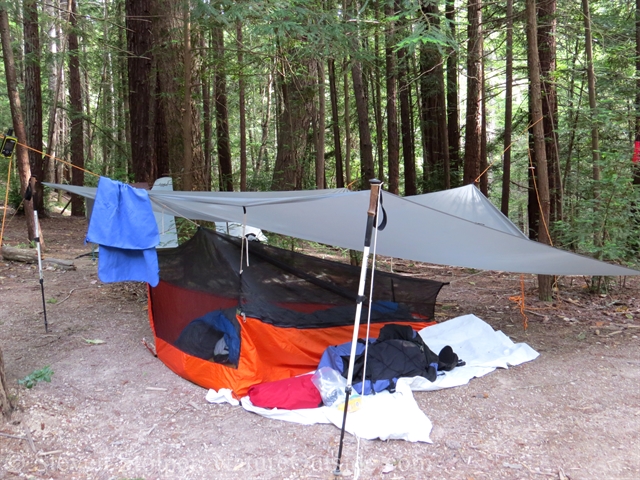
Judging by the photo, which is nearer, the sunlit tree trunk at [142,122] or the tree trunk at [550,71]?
the tree trunk at [550,71]

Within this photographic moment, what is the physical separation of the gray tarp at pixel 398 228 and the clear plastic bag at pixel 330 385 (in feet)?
3.37

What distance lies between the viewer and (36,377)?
10.1 feet

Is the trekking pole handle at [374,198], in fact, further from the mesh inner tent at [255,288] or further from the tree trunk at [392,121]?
the tree trunk at [392,121]

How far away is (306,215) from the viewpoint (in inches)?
131

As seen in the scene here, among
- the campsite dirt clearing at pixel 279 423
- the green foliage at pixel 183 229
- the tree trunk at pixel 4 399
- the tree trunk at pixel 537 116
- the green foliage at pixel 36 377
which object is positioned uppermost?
the tree trunk at pixel 537 116

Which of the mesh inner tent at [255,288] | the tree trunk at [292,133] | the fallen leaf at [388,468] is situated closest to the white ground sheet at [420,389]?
the fallen leaf at [388,468]

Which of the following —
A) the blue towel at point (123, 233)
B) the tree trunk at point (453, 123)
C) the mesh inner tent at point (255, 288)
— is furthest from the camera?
the tree trunk at point (453, 123)

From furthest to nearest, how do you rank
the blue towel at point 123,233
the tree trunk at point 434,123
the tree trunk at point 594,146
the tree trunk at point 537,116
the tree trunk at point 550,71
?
the tree trunk at point 434,123, the tree trunk at point 550,71, the tree trunk at point 594,146, the tree trunk at point 537,116, the blue towel at point 123,233

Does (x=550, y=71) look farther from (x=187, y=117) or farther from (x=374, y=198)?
(x=374, y=198)

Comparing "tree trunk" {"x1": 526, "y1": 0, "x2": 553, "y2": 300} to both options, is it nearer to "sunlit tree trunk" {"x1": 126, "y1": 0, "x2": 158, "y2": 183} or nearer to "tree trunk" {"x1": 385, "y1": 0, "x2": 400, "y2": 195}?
"tree trunk" {"x1": 385, "y1": 0, "x2": 400, "y2": 195}

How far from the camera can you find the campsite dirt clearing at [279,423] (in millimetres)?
2311

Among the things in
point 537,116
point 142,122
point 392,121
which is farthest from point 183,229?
point 392,121

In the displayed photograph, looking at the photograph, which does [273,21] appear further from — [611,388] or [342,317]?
[611,388]

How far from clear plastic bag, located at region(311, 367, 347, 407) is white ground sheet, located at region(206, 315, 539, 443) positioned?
0.28 ft
